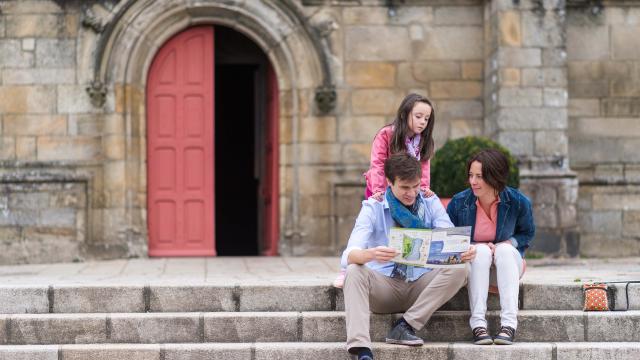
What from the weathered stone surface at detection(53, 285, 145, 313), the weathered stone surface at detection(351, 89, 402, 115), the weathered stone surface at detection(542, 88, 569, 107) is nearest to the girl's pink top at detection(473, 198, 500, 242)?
the weathered stone surface at detection(53, 285, 145, 313)

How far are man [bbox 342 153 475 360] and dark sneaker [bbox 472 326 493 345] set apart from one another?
28 cm

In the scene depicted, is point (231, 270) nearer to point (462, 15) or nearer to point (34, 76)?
point (34, 76)

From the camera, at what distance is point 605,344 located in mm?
6957

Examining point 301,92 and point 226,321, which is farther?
point 301,92

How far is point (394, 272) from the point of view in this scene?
681 centimetres

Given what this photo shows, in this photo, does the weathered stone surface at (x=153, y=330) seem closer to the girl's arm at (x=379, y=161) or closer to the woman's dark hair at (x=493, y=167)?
the girl's arm at (x=379, y=161)

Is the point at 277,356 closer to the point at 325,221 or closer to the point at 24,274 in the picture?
the point at 24,274

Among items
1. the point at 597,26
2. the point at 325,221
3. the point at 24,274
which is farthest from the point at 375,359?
the point at 597,26

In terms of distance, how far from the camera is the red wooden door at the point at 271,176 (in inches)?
490

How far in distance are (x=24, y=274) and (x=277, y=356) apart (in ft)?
13.7

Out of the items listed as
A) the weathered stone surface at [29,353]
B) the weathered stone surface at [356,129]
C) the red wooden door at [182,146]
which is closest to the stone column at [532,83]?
the weathered stone surface at [356,129]

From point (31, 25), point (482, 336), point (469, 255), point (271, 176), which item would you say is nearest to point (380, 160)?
point (469, 255)

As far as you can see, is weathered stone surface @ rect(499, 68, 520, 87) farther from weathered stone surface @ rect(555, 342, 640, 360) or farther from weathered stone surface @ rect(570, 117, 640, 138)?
weathered stone surface @ rect(555, 342, 640, 360)

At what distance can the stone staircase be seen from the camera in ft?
22.4
